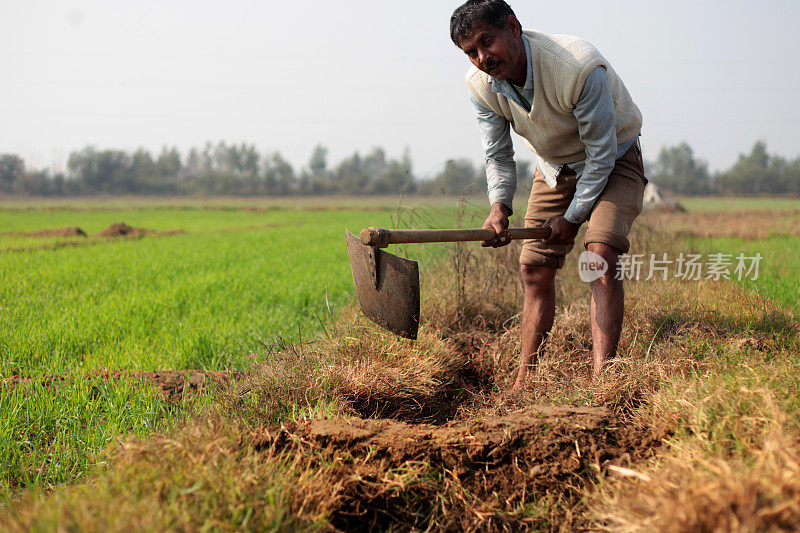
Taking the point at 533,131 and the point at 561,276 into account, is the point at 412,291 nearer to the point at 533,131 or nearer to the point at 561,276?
the point at 533,131

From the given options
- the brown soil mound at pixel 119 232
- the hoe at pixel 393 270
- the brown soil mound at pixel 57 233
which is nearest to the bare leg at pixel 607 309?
the hoe at pixel 393 270

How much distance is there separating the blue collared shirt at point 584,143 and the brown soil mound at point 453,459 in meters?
1.10

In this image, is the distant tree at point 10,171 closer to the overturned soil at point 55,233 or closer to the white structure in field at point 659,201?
the overturned soil at point 55,233

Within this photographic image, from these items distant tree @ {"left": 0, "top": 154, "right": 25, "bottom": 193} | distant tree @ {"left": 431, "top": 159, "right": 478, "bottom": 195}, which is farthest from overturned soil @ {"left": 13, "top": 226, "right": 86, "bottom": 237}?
distant tree @ {"left": 0, "top": 154, "right": 25, "bottom": 193}

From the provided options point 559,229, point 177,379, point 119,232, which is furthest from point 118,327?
point 119,232

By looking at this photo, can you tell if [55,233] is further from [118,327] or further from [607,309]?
[607,309]

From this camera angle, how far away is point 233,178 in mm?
53656

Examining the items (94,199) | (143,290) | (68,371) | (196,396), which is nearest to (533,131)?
(196,396)

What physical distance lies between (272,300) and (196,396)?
8.30 feet

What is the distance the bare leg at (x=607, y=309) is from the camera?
262 centimetres

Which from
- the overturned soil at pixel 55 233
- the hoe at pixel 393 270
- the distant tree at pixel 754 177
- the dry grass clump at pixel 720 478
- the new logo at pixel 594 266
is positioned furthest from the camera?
the distant tree at pixel 754 177

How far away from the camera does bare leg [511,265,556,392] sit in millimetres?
2999

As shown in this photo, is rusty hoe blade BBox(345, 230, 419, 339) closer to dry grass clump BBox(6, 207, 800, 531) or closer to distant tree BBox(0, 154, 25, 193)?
dry grass clump BBox(6, 207, 800, 531)

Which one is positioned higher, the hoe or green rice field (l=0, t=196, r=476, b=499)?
the hoe
